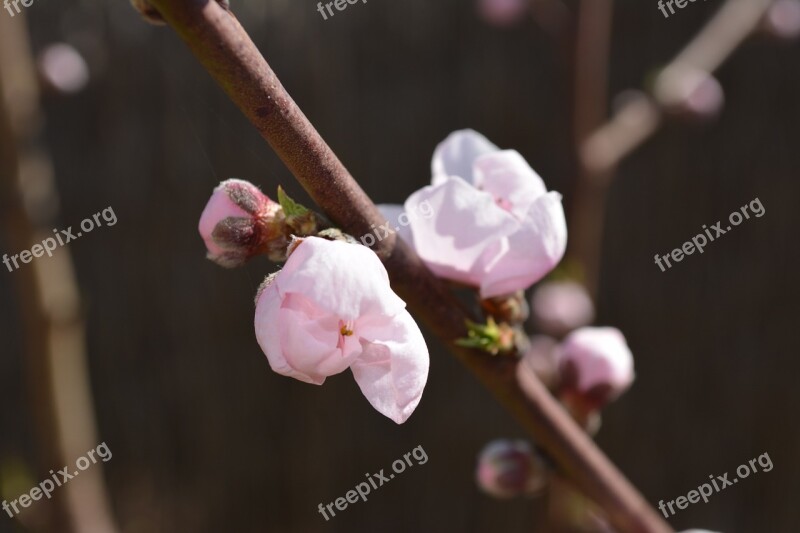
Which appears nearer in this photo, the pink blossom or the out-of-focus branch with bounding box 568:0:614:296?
the out-of-focus branch with bounding box 568:0:614:296

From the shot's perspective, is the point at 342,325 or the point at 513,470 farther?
the point at 513,470

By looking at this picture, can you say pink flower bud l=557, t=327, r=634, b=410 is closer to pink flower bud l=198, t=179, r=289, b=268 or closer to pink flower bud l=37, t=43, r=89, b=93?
pink flower bud l=198, t=179, r=289, b=268

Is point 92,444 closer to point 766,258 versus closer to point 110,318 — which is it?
point 110,318

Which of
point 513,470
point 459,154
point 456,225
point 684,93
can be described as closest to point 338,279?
point 456,225

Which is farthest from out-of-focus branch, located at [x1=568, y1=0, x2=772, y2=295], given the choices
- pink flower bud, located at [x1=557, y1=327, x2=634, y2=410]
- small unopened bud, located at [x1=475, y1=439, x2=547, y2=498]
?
small unopened bud, located at [x1=475, y1=439, x2=547, y2=498]

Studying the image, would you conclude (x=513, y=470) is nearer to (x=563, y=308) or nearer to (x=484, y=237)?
(x=484, y=237)

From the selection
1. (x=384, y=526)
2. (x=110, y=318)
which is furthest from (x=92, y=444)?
(x=384, y=526)

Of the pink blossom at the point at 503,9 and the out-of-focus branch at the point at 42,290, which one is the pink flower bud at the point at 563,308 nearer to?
the pink blossom at the point at 503,9
